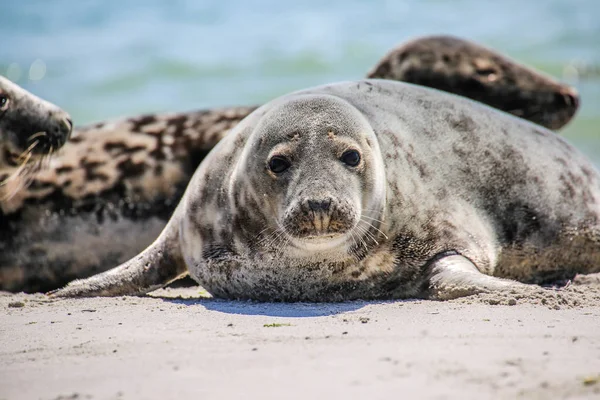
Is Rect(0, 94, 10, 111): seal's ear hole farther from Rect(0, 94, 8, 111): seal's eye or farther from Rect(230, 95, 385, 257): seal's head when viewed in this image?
Rect(230, 95, 385, 257): seal's head

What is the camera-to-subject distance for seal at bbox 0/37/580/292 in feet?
19.2

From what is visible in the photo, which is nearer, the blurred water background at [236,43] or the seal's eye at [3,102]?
the seal's eye at [3,102]

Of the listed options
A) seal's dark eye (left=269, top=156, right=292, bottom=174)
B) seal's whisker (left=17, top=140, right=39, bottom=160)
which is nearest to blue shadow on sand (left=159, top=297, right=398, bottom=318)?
seal's dark eye (left=269, top=156, right=292, bottom=174)

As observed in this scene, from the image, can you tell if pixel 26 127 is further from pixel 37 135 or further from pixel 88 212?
pixel 88 212

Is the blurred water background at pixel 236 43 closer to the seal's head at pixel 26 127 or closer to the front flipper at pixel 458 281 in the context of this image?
the seal's head at pixel 26 127

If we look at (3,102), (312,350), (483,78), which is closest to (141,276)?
(3,102)

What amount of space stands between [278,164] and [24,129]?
221 centimetres

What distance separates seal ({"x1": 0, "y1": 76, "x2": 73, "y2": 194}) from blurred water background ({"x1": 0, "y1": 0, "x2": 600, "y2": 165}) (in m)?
9.23

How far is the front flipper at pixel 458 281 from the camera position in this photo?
4.13 m

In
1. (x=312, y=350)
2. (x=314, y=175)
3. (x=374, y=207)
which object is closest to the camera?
(x=312, y=350)

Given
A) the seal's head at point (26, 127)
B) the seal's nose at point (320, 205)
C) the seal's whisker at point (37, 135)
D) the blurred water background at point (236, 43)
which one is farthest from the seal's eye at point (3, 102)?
the blurred water background at point (236, 43)

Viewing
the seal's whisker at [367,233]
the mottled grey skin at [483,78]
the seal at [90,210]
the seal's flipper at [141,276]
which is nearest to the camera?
the seal's whisker at [367,233]

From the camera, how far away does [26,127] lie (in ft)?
18.8

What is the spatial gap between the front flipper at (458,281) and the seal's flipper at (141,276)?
1.28 m
